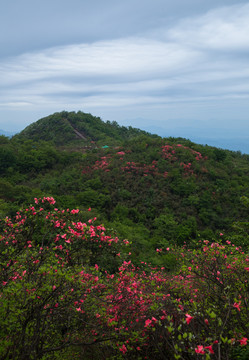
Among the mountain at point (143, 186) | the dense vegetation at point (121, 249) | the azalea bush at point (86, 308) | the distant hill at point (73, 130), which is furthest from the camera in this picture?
the distant hill at point (73, 130)

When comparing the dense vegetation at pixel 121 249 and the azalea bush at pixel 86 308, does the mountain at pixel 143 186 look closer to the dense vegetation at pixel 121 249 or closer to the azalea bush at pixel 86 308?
the dense vegetation at pixel 121 249

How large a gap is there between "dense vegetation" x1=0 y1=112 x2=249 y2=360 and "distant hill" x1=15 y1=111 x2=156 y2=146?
1.03ft

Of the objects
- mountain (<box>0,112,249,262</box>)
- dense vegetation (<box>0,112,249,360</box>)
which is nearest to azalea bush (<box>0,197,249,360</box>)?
dense vegetation (<box>0,112,249,360</box>)

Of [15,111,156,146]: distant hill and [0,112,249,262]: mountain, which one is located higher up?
[15,111,156,146]: distant hill

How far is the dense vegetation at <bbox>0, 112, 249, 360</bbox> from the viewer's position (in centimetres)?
372

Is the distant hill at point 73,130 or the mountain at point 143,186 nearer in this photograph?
the mountain at point 143,186

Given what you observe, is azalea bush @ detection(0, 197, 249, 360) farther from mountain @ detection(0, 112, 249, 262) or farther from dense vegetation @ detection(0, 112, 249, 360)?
mountain @ detection(0, 112, 249, 262)

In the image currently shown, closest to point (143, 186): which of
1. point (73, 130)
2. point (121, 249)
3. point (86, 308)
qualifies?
point (121, 249)

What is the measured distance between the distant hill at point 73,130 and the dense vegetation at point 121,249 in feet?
1.03

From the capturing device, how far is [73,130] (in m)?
41.8

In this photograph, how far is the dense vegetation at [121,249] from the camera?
147 inches

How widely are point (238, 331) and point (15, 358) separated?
127 inches

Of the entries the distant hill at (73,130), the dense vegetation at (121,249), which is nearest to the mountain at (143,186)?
the dense vegetation at (121,249)

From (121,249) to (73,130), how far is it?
110ft
